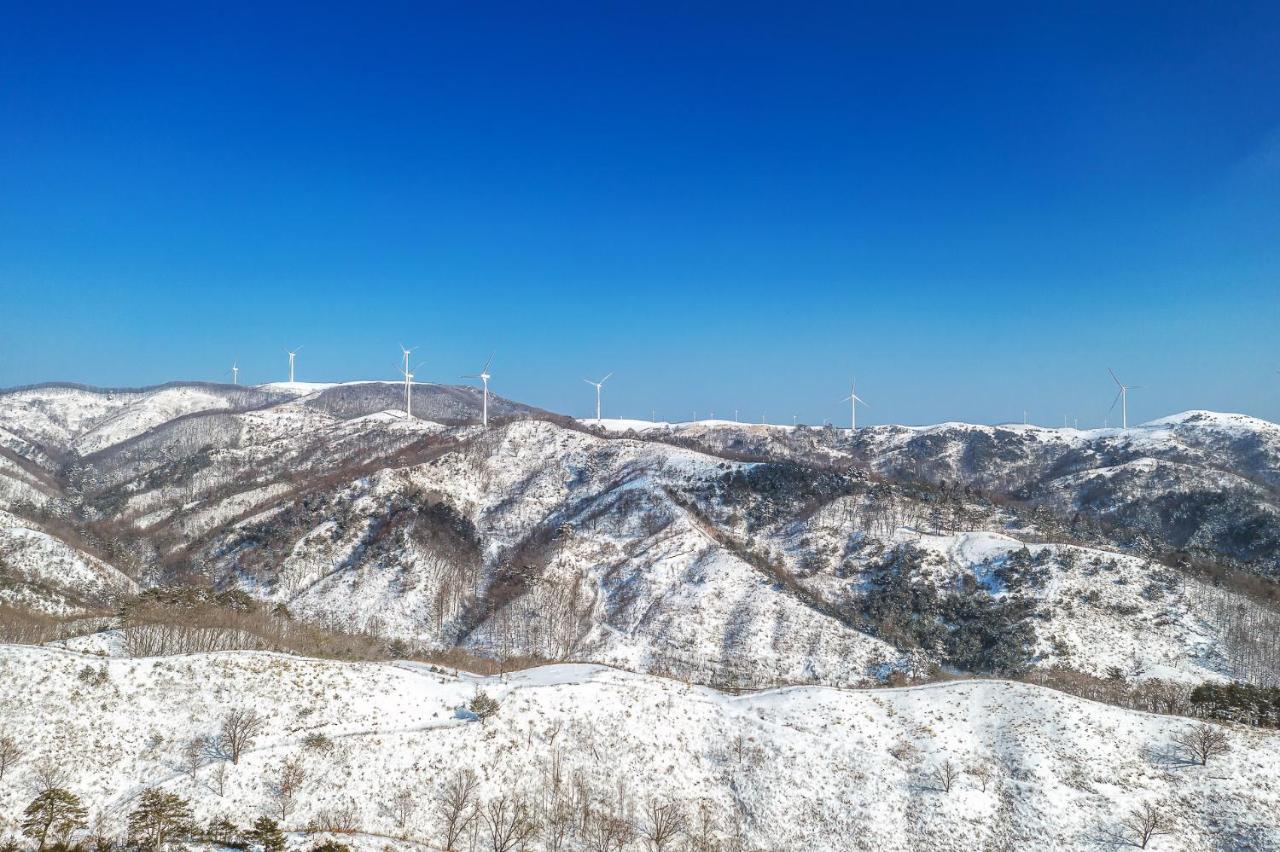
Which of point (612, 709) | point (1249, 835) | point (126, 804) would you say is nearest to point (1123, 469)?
point (1249, 835)

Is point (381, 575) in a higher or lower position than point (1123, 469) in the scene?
lower

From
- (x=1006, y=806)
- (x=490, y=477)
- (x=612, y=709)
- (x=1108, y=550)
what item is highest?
(x=490, y=477)

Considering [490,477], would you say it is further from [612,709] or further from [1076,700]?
[1076,700]

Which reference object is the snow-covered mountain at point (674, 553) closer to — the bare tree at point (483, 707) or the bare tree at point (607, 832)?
the bare tree at point (483, 707)

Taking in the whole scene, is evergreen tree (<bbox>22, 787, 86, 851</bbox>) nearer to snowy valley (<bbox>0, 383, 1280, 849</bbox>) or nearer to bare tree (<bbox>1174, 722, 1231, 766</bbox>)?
snowy valley (<bbox>0, 383, 1280, 849</bbox>)

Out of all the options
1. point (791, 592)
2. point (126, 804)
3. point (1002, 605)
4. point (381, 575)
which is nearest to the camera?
point (126, 804)

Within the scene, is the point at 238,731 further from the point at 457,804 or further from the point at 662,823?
the point at 662,823

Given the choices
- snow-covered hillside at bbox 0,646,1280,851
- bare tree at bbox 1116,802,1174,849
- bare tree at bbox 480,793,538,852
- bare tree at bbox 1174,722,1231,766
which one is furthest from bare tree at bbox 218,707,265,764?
bare tree at bbox 1174,722,1231,766

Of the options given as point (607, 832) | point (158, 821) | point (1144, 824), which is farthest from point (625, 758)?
point (1144, 824)

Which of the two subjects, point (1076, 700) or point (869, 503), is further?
point (869, 503)
